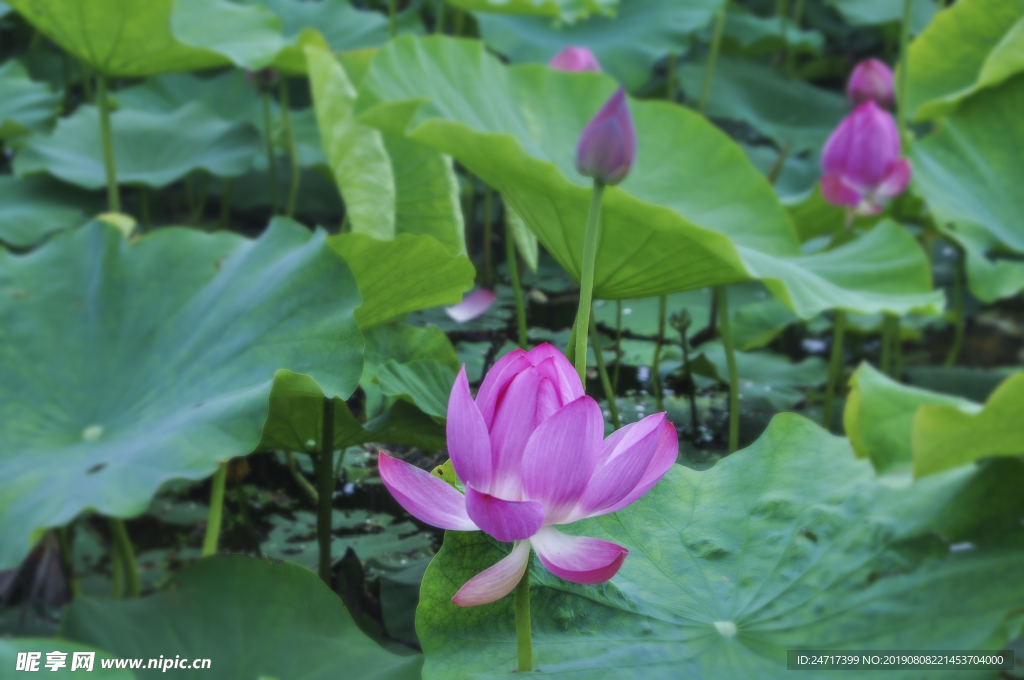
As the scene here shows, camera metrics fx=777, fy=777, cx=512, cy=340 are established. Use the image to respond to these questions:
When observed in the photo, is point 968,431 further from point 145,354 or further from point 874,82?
point 874,82

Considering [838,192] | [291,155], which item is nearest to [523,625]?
[838,192]

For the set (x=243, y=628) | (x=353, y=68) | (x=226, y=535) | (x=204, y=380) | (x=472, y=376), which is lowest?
(x=226, y=535)

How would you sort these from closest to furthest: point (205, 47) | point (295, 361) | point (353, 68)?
point (295, 361) → point (353, 68) → point (205, 47)

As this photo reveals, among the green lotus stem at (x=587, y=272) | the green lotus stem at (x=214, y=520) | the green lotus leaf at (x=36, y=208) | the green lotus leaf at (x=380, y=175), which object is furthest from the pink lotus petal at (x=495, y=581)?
the green lotus leaf at (x=36, y=208)

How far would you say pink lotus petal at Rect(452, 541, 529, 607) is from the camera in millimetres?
468

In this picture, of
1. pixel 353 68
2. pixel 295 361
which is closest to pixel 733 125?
pixel 353 68

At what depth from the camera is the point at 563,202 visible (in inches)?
29.6

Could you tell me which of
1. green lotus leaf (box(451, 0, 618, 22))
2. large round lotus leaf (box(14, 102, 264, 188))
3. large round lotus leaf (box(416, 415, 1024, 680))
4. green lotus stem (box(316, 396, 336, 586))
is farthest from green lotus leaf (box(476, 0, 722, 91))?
large round lotus leaf (box(416, 415, 1024, 680))

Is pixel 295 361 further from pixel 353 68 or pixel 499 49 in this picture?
pixel 499 49

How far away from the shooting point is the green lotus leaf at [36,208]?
1414 millimetres

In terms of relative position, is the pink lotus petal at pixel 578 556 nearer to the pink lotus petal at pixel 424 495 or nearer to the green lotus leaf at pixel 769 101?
the pink lotus petal at pixel 424 495

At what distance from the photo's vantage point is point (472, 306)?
1291 mm

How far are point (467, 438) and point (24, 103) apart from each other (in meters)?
1.67

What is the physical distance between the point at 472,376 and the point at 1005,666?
0.77 meters
